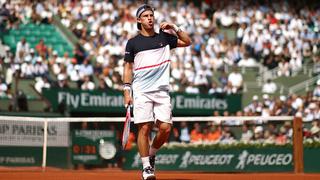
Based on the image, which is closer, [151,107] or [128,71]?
[151,107]

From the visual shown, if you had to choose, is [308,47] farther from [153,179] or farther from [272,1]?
[153,179]

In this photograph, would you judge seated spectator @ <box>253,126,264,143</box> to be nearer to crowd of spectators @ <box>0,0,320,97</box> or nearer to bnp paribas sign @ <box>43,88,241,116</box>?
bnp paribas sign @ <box>43,88,241,116</box>

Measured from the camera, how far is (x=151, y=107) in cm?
1111

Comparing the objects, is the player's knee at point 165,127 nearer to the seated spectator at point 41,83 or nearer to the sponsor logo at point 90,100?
the sponsor logo at point 90,100

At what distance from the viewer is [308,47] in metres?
29.8

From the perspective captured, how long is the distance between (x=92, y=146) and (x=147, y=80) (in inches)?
318

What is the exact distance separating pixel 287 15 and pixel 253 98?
7396 mm

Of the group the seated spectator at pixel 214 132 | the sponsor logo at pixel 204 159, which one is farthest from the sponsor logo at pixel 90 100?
the seated spectator at pixel 214 132

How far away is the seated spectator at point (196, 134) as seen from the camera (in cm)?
1869

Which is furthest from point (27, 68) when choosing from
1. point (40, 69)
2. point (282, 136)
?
point (282, 136)

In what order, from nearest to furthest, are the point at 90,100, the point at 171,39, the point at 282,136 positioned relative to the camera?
the point at 171,39 < the point at 282,136 < the point at 90,100

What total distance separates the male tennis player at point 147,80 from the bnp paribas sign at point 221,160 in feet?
23.1

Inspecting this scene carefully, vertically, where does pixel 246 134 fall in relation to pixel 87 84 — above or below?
below

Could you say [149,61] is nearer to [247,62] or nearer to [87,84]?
[87,84]
